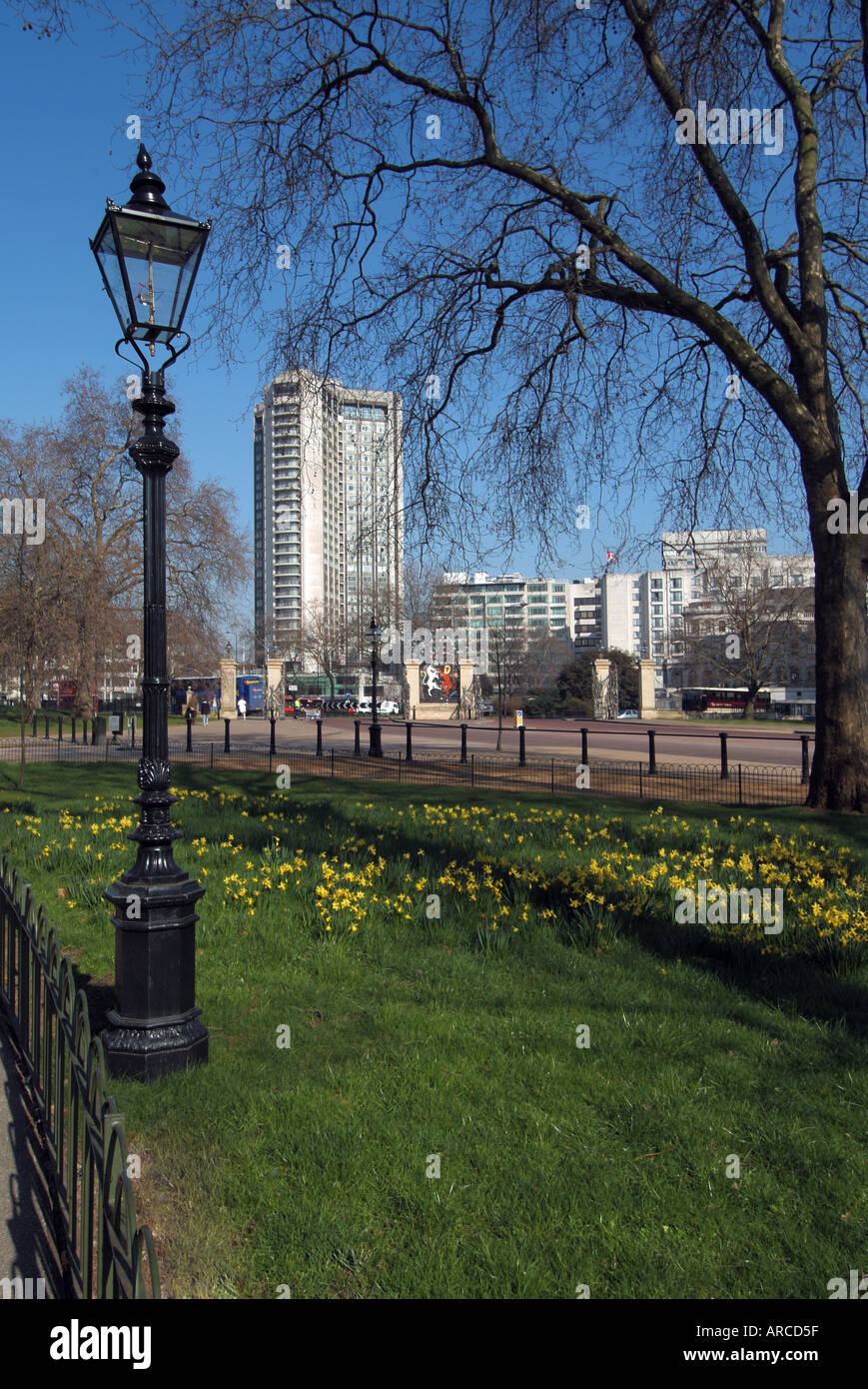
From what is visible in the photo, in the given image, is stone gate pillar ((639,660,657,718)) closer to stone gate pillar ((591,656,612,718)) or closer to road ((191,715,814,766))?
stone gate pillar ((591,656,612,718))

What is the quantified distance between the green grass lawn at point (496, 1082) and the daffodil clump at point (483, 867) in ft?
0.12

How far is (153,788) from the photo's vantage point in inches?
172

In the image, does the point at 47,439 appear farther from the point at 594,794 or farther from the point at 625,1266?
the point at 625,1266

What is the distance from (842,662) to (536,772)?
795cm

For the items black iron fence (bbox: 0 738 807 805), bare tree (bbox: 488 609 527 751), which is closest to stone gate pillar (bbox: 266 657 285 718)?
bare tree (bbox: 488 609 527 751)

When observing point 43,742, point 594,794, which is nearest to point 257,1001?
point 594,794

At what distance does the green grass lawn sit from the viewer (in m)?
2.82

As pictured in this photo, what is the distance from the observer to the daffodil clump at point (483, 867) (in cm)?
600

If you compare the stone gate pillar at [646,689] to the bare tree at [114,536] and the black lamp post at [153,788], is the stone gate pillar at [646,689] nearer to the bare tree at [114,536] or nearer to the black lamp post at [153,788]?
the bare tree at [114,536]

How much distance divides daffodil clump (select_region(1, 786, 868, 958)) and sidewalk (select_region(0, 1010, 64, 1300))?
2.19 m

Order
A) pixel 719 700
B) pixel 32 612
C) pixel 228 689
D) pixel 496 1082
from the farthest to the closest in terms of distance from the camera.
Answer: pixel 719 700 → pixel 228 689 → pixel 32 612 → pixel 496 1082

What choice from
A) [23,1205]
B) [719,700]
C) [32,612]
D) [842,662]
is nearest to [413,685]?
[719,700]

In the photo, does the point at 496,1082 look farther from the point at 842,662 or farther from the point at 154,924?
the point at 842,662
